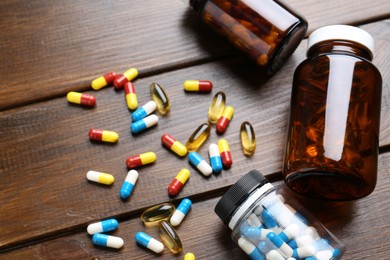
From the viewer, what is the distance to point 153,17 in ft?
4.06

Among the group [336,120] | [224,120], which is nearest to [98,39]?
[224,120]

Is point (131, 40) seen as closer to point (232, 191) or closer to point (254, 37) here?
point (254, 37)

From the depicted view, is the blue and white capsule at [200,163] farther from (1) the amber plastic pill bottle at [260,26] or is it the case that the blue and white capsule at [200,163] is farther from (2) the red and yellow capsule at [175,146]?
(1) the amber plastic pill bottle at [260,26]

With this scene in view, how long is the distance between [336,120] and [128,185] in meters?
0.43

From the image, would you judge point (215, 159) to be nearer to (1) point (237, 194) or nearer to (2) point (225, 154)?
(2) point (225, 154)

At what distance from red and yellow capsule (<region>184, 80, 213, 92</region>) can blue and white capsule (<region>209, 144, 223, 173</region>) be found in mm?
128

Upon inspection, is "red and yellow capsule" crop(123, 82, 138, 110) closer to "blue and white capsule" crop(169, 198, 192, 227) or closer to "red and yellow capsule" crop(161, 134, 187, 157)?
"red and yellow capsule" crop(161, 134, 187, 157)

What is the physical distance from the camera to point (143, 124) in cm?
115

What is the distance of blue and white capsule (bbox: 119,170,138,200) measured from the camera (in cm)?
111

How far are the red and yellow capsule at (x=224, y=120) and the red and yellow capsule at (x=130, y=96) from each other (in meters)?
0.18

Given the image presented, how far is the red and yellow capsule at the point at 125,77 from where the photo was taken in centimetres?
118

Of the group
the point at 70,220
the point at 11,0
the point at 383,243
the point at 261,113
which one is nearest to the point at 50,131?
the point at 70,220

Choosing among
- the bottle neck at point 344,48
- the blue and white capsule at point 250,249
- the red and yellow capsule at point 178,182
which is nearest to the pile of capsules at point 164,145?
the red and yellow capsule at point 178,182

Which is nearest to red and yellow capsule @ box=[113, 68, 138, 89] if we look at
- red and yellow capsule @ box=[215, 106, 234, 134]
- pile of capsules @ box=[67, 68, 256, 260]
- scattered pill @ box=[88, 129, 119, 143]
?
pile of capsules @ box=[67, 68, 256, 260]
